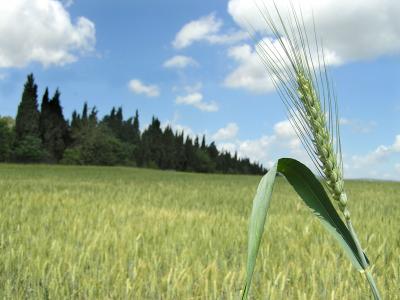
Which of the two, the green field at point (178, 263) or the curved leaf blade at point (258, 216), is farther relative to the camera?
the green field at point (178, 263)

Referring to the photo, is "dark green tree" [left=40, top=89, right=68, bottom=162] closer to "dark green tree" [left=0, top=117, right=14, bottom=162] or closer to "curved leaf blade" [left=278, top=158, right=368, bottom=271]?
"dark green tree" [left=0, top=117, right=14, bottom=162]

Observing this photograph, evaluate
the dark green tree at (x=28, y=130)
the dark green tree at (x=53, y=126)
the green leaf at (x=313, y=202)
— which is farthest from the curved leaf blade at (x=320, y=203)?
the dark green tree at (x=53, y=126)

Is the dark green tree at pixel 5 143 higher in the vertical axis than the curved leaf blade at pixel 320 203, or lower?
higher

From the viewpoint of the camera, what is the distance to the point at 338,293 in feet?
7.32

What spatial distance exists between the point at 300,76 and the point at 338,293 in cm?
166

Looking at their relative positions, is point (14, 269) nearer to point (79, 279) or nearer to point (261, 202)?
point (79, 279)

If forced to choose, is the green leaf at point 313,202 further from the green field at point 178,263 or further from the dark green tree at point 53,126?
the dark green tree at point 53,126

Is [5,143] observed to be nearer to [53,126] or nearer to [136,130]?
[53,126]

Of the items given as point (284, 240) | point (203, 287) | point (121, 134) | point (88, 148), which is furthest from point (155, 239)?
point (121, 134)

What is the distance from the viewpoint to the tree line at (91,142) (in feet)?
182

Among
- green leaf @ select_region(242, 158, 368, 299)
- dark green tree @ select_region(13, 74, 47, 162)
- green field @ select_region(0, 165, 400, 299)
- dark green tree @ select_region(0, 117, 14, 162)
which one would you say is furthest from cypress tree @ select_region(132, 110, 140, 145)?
green leaf @ select_region(242, 158, 368, 299)

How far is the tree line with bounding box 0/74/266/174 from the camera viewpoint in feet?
182

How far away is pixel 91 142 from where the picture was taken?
6088 cm

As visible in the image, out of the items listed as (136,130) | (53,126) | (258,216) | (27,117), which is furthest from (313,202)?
(136,130)
